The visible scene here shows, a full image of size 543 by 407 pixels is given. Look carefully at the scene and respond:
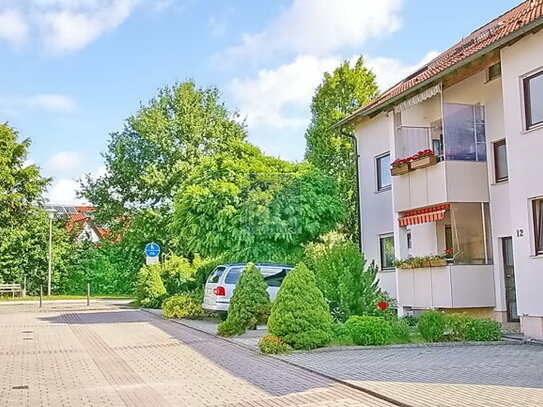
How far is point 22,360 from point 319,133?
87.7 feet

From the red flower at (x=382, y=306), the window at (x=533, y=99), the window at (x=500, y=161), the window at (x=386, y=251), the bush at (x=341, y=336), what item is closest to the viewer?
the bush at (x=341, y=336)

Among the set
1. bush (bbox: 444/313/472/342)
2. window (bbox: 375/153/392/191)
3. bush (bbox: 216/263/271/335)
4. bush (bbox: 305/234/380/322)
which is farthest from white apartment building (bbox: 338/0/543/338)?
bush (bbox: 216/263/271/335)

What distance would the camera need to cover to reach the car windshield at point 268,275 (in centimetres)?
2123

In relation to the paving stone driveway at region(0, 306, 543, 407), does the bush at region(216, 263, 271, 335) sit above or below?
above

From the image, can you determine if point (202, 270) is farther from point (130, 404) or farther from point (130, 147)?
point (130, 404)

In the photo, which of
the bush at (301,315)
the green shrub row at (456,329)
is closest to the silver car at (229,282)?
the bush at (301,315)

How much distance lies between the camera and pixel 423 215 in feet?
63.6

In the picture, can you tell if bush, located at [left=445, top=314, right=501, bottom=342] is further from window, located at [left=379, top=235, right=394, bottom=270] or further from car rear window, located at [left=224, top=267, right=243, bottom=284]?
window, located at [left=379, top=235, right=394, bottom=270]

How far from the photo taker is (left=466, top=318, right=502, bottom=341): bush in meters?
15.1

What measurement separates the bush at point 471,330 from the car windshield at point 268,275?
23.3 feet

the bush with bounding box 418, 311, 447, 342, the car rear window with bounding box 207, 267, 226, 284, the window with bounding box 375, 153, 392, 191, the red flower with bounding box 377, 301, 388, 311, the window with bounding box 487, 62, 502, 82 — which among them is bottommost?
the bush with bounding box 418, 311, 447, 342

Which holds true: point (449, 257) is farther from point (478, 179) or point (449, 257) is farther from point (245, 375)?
point (245, 375)

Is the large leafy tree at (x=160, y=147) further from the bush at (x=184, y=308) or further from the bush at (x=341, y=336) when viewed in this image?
the bush at (x=341, y=336)

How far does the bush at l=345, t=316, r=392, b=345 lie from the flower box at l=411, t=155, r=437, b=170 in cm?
527
